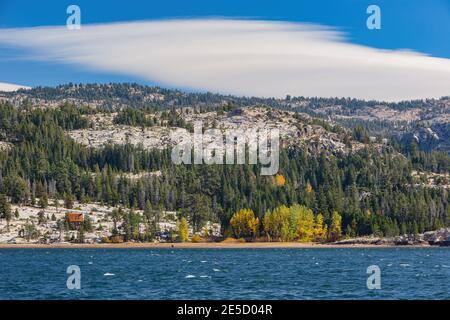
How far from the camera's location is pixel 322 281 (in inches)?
4247

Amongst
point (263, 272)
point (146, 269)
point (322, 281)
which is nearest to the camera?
point (322, 281)

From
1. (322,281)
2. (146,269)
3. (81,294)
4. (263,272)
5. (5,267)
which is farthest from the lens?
(5,267)

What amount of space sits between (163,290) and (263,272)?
120 feet

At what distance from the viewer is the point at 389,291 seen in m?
92.1
